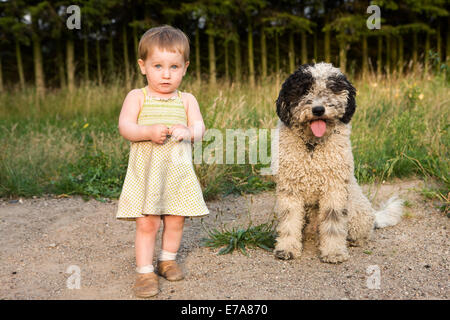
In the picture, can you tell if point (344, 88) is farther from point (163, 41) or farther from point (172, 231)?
point (172, 231)

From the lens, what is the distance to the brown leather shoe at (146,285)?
8.51ft

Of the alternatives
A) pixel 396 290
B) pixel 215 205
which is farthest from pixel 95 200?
pixel 396 290

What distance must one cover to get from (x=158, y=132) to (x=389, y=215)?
102 inches

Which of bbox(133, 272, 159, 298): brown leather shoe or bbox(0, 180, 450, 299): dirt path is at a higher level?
bbox(133, 272, 159, 298): brown leather shoe

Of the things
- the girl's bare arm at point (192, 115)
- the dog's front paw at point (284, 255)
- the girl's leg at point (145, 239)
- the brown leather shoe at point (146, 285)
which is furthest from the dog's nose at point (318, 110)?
the brown leather shoe at point (146, 285)

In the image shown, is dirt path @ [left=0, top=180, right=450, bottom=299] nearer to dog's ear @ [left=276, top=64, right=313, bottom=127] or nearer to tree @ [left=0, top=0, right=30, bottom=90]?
dog's ear @ [left=276, top=64, right=313, bottom=127]

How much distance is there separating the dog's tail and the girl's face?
2.45 meters

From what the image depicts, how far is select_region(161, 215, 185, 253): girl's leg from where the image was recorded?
2.82 metres

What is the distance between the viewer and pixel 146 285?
2.63m

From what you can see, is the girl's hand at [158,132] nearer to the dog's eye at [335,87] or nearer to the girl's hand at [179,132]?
the girl's hand at [179,132]

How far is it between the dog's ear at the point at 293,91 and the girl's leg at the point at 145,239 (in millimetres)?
1201

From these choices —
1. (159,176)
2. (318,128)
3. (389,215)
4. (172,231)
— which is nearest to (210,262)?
(172,231)

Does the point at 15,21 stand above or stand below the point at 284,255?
above
